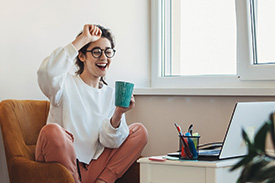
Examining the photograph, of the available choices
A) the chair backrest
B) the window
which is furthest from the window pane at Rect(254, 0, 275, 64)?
the chair backrest

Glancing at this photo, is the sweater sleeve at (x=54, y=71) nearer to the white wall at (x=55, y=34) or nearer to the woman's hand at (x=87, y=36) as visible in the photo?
the woman's hand at (x=87, y=36)

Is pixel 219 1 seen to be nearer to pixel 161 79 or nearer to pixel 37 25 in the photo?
pixel 161 79

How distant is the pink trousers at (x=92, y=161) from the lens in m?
1.66

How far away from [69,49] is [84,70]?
28 centimetres

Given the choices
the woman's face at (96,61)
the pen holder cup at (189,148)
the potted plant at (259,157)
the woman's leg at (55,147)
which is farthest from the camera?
the woman's face at (96,61)

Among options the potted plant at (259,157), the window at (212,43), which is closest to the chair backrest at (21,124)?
the window at (212,43)

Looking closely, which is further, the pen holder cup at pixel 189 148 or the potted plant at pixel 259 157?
the pen holder cup at pixel 189 148

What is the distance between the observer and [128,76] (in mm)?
2836

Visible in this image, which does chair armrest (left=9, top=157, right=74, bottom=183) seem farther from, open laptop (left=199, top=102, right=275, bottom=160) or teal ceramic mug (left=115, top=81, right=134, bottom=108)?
open laptop (left=199, top=102, right=275, bottom=160)

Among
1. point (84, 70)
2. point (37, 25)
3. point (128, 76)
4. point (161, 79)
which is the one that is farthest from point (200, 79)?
point (37, 25)

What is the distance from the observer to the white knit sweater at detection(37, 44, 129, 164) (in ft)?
5.99

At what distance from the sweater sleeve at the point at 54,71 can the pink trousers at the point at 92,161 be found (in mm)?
172

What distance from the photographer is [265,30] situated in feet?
8.04

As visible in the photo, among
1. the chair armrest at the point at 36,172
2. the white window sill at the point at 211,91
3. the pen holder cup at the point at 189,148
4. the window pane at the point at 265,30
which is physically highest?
the window pane at the point at 265,30
